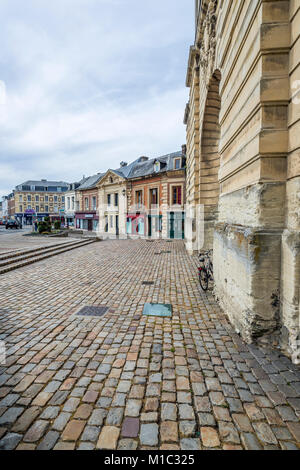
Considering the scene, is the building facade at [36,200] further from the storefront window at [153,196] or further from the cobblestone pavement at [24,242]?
the cobblestone pavement at [24,242]

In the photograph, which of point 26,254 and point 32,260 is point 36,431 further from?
point 26,254

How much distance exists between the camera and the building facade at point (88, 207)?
36.3 meters

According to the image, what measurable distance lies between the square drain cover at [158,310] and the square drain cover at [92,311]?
0.91 meters

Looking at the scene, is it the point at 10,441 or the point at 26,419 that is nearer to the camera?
the point at 10,441

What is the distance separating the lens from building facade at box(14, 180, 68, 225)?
6575 cm

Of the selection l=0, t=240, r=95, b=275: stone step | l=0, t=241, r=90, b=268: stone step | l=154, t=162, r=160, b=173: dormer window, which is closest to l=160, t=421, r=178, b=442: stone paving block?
l=0, t=240, r=95, b=275: stone step

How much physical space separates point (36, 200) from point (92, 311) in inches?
2786

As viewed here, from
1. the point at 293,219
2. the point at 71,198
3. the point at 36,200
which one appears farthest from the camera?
the point at 36,200

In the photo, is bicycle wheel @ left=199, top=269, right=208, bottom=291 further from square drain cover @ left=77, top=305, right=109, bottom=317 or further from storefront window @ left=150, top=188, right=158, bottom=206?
storefront window @ left=150, top=188, right=158, bottom=206

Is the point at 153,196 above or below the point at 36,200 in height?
below

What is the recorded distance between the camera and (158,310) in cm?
502

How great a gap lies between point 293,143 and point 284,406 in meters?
3.19

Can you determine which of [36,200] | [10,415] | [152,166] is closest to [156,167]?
[152,166]

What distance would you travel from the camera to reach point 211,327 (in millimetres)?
4238
